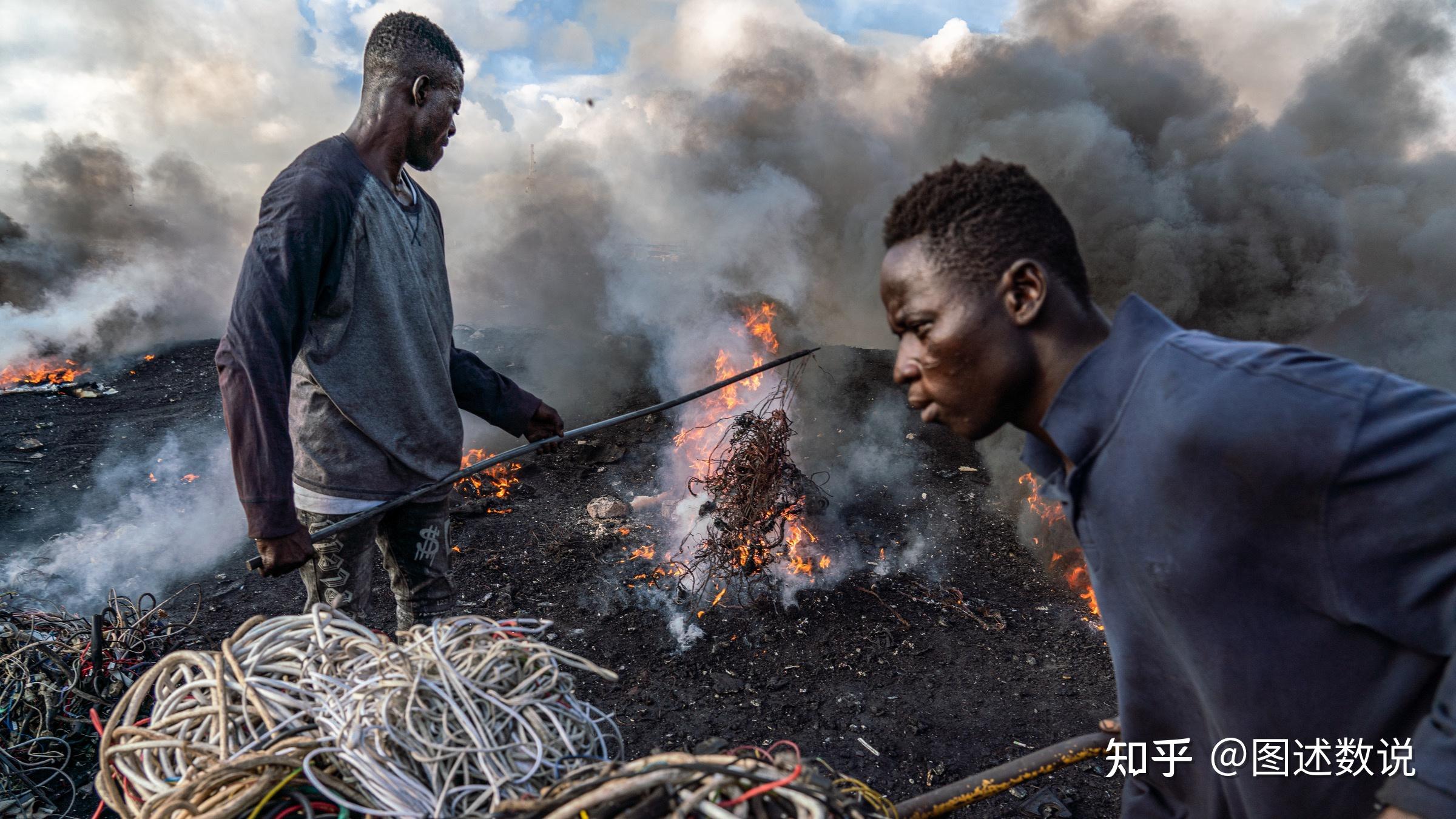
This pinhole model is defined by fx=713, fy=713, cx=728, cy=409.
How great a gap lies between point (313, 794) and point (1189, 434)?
72.0 inches

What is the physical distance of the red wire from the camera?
3.81 ft

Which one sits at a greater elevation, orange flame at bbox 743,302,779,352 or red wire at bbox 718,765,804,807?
orange flame at bbox 743,302,779,352

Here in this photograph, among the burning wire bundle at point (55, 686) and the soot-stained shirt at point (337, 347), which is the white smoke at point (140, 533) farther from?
the soot-stained shirt at point (337, 347)

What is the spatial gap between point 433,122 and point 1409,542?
3372mm

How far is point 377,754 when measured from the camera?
4.45 ft

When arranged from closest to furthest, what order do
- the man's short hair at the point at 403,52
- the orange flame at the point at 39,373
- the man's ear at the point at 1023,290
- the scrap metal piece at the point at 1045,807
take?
the man's ear at the point at 1023,290 < the man's short hair at the point at 403,52 < the scrap metal piece at the point at 1045,807 < the orange flame at the point at 39,373

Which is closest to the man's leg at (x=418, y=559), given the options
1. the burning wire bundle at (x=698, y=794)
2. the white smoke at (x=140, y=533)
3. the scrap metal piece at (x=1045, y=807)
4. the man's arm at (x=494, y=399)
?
the man's arm at (x=494, y=399)

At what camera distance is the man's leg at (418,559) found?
3.25 m

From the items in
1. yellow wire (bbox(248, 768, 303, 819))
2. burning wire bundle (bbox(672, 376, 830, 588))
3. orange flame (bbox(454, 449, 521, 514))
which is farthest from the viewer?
orange flame (bbox(454, 449, 521, 514))

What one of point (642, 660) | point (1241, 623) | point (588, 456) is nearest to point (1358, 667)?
point (1241, 623)

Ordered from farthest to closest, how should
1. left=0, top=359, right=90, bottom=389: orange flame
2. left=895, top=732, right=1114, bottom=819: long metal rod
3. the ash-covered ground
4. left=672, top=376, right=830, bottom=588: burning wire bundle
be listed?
1. left=0, top=359, right=90, bottom=389: orange flame
2. left=672, top=376, right=830, bottom=588: burning wire bundle
3. the ash-covered ground
4. left=895, top=732, right=1114, bottom=819: long metal rod

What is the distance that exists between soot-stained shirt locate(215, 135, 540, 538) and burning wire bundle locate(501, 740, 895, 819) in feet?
5.73

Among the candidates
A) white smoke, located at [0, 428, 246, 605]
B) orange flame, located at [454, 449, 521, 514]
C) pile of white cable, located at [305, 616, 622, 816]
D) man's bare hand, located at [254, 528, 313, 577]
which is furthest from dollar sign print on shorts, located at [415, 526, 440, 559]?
orange flame, located at [454, 449, 521, 514]

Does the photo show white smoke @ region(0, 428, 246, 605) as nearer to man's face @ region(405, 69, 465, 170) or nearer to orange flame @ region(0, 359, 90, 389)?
orange flame @ region(0, 359, 90, 389)
